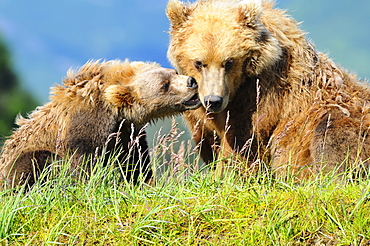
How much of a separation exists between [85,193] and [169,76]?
2.26 m

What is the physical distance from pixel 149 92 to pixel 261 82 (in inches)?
48.2

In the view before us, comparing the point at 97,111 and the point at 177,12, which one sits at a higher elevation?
the point at 177,12

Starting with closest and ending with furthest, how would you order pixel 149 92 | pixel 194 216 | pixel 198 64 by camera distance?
pixel 194 216 → pixel 198 64 → pixel 149 92

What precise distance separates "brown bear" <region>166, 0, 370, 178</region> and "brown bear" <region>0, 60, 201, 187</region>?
30 centimetres

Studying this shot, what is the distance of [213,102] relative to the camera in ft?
16.5

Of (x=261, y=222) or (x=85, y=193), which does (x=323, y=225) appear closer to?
(x=261, y=222)

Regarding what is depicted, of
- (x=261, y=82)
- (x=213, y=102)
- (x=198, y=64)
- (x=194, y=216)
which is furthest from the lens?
(x=261, y=82)

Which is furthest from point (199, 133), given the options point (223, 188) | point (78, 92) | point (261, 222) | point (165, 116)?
point (261, 222)

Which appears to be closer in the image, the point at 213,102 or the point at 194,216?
the point at 194,216

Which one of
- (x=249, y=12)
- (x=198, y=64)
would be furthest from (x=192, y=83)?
(x=249, y=12)

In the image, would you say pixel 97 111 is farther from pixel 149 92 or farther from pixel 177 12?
pixel 177 12

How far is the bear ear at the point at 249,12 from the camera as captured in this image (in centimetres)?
528

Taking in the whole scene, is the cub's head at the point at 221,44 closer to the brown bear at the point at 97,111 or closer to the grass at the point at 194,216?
the brown bear at the point at 97,111

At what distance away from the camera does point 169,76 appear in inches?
227
